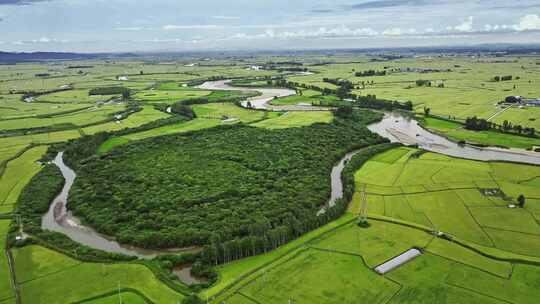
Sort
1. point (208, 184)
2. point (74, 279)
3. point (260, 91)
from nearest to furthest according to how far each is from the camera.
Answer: point (74, 279) < point (208, 184) < point (260, 91)

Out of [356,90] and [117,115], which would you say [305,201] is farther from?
[356,90]

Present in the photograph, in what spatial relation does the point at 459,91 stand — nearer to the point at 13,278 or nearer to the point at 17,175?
the point at 17,175

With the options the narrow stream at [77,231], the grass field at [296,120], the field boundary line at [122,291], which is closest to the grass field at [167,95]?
the grass field at [296,120]

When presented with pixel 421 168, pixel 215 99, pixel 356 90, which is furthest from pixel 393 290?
pixel 356 90

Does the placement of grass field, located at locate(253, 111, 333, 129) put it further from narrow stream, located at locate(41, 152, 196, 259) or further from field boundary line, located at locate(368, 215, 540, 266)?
field boundary line, located at locate(368, 215, 540, 266)

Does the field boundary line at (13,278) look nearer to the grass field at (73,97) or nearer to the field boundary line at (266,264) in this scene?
the field boundary line at (266,264)

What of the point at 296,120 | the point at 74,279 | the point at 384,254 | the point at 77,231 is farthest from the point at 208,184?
the point at 296,120

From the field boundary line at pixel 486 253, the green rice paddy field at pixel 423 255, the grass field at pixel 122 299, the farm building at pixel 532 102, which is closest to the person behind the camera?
the grass field at pixel 122 299
